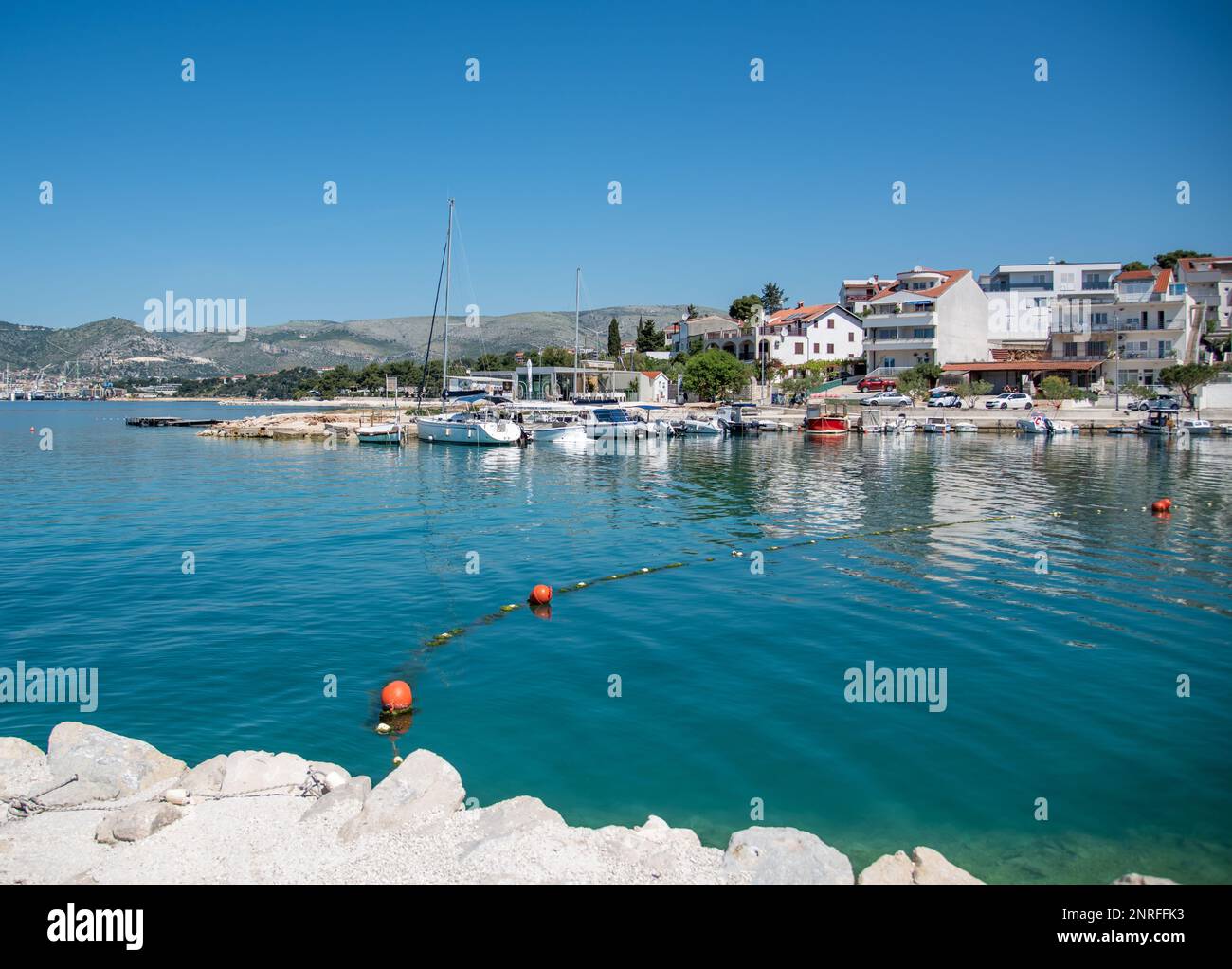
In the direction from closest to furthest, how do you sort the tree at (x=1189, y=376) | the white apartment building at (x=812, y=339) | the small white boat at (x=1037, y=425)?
the small white boat at (x=1037, y=425), the tree at (x=1189, y=376), the white apartment building at (x=812, y=339)

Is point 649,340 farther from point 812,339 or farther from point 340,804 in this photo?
point 340,804

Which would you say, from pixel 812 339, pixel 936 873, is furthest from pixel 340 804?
pixel 812 339

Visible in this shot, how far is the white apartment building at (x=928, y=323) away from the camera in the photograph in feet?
314

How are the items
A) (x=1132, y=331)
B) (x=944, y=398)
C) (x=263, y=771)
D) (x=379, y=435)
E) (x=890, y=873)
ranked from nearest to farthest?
(x=890, y=873) < (x=263, y=771) < (x=379, y=435) < (x=944, y=398) < (x=1132, y=331)

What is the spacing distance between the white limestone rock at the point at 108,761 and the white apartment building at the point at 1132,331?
9949 cm

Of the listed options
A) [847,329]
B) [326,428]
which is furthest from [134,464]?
[847,329]

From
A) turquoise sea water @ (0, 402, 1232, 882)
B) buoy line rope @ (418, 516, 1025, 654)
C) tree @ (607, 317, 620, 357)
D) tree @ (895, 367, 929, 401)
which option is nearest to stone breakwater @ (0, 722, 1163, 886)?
turquoise sea water @ (0, 402, 1232, 882)

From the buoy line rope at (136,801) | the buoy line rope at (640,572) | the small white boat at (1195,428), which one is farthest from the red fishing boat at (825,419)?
the buoy line rope at (136,801)

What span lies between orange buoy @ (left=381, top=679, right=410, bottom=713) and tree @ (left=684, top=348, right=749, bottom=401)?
3606 inches

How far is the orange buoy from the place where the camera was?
13.6 metres

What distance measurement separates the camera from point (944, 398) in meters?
90.1

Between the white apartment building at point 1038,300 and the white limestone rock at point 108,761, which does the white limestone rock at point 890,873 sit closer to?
the white limestone rock at point 108,761

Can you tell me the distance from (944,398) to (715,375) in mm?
26323
